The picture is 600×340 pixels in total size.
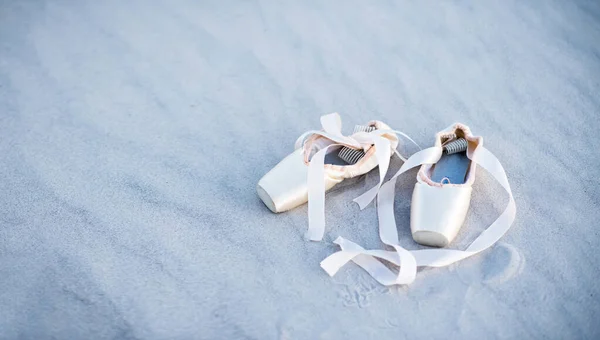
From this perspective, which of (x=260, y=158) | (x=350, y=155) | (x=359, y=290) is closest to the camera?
(x=359, y=290)

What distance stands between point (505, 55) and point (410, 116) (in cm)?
60

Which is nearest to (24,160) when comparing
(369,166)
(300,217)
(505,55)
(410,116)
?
(300,217)

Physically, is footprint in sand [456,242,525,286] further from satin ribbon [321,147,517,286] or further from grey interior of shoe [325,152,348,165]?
grey interior of shoe [325,152,348,165]

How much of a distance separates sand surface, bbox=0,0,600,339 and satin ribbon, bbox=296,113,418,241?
0.16ft

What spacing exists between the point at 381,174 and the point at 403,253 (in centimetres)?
31

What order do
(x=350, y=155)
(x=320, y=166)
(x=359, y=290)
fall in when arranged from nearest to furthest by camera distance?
(x=359, y=290), (x=320, y=166), (x=350, y=155)

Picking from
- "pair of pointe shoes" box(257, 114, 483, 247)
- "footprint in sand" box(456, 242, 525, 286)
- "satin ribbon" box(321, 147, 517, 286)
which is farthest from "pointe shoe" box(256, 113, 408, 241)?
"footprint in sand" box(456, 242, 525, 286)

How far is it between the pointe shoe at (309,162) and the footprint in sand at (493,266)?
1.45 ft

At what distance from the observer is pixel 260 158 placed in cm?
201

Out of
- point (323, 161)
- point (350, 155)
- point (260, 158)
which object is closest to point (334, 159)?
point (350, 155)

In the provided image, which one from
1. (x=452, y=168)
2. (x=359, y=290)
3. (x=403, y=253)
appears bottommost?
(x=359, y=290)

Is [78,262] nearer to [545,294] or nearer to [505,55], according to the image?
[545,294]

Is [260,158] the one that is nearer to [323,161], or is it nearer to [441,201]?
[323,161]

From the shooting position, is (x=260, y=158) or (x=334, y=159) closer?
(x=334, y=159)
